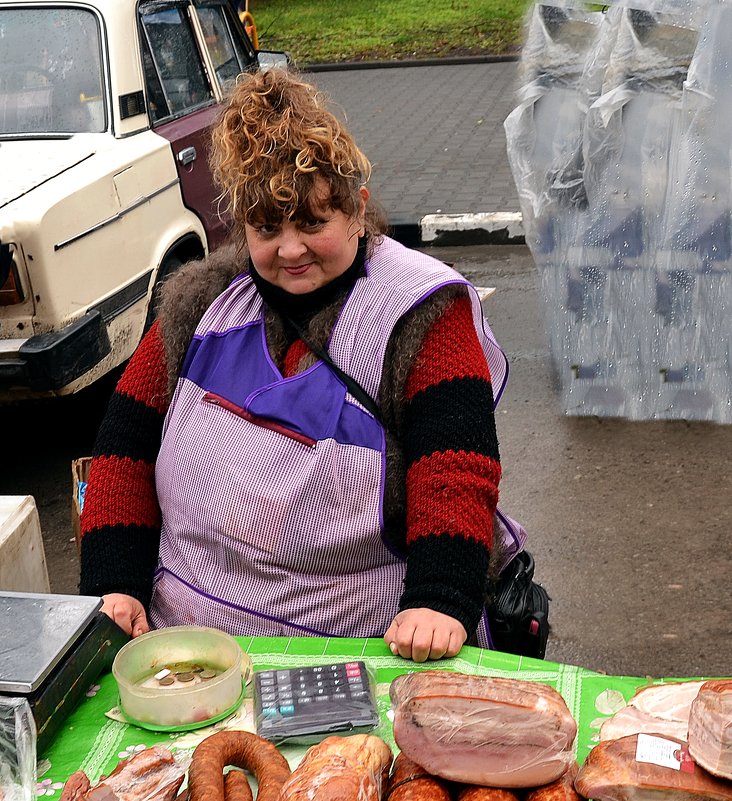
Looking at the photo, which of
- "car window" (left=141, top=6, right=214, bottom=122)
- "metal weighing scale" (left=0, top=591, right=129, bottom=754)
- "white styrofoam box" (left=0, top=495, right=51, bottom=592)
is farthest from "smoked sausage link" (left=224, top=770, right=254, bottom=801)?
"car window" (left=141, top=6, right=214, bottom=122)

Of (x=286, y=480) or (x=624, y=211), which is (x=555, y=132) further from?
(x=286, y=480)

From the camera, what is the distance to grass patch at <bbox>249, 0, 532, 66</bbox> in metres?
15.6

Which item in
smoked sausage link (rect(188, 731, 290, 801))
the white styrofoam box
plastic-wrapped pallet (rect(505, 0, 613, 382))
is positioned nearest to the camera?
smoked sausage link (rect(188, 731, 290, 801))

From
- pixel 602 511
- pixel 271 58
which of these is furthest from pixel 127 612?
pixel 271 58

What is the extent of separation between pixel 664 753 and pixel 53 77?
14.6 ft

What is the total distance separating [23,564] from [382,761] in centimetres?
143

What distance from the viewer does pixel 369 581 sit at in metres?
2.00

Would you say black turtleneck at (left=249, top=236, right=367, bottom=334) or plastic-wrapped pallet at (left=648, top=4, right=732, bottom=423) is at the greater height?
black turtleneck at (left=249, top=236, right=367, bottom=334)

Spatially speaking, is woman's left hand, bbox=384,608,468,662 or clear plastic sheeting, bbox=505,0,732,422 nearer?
woman's left hand, bbox=384,608,468,662

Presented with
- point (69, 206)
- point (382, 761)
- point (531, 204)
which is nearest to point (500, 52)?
point (531, 204)

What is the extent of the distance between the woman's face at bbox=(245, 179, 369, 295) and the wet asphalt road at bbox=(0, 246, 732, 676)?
1.90 metres

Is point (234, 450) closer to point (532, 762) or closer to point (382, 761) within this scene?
point (382, 761)

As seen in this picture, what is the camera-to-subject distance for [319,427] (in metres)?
1.94

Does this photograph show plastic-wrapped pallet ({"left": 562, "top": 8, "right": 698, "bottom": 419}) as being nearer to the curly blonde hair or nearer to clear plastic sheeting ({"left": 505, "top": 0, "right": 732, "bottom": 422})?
clear plastic sheeting ({"left": 505, "top": 0, "right": 732, "bottom": 422})
